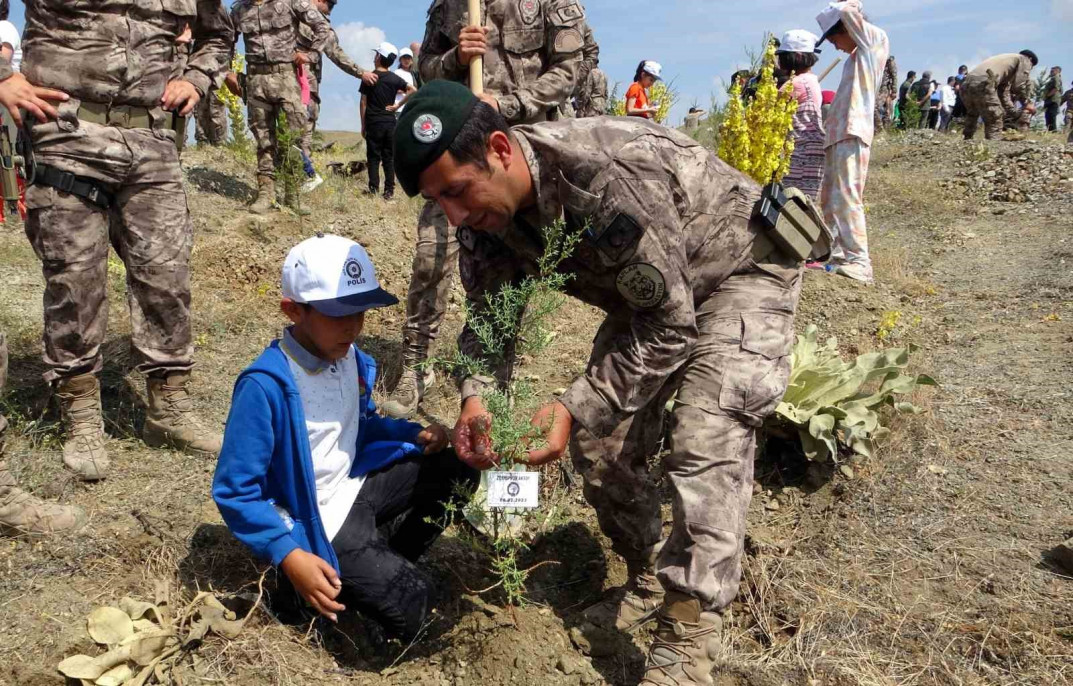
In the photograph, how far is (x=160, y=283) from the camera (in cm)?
316

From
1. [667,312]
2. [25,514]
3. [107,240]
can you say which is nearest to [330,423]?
[667,312]

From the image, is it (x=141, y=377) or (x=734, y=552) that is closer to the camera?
(x=734, y=552)

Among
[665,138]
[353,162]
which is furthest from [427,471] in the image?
[353,162]

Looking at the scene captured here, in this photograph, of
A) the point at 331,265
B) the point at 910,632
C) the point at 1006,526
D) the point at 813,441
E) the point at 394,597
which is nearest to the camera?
the point at 331,265

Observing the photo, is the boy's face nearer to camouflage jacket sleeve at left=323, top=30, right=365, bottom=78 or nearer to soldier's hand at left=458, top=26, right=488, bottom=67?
soldier's hand at left=458, top=26, right=488, bottom=67

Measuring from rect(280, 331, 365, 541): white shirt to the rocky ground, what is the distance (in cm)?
40

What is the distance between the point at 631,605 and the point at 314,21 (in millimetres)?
6785

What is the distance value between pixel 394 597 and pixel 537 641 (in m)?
0.48

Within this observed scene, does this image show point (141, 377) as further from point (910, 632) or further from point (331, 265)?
point (910, 632)

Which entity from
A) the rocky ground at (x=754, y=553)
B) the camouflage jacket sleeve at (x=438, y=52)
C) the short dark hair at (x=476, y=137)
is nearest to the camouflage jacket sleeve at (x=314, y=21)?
the rocky ground at (x=754, y=553)

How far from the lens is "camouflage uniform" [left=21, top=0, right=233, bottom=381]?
2885 mm

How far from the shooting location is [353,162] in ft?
Result: 33.4

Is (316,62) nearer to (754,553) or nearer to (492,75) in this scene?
(492,75)

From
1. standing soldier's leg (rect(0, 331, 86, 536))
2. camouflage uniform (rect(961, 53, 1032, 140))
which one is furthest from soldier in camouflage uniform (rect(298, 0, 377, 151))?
camouflage uniform (rect(961, 53, 1032, 140))
